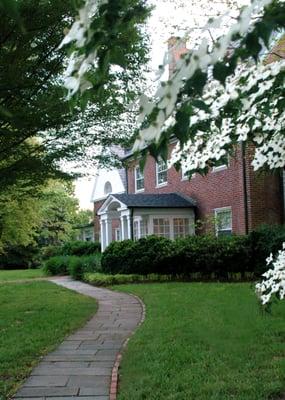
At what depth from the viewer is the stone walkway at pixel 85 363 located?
5.52 metres

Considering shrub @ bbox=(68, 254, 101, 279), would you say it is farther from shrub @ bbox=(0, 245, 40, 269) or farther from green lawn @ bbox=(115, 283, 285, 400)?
shrub @ bbox=(0, 245, 40, 269)

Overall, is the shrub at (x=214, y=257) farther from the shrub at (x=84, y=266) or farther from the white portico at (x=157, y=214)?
the white portico at (x=157, y=214)

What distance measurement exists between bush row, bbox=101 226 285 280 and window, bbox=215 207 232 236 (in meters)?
3.15

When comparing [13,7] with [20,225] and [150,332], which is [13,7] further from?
[20,225]

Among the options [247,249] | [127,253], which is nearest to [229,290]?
[247,249]

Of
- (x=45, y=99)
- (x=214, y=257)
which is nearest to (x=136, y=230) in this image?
(x=214, y=257)

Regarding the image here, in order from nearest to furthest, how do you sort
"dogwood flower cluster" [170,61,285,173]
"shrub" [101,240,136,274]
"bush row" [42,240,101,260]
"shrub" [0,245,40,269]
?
1. "dogwood flower cluster" [170,61,285,173]
2. "shrub" [101,240,136,274]
3. "bush row" [42,240,101,260]
4. "shrub" [0,245,40,269]

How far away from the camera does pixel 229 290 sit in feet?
46.3

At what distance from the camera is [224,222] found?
2203 centimetres

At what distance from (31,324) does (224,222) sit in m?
13.1

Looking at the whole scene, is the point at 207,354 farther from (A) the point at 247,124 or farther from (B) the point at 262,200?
(B) the point at 262,200

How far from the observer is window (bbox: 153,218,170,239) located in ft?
80.2

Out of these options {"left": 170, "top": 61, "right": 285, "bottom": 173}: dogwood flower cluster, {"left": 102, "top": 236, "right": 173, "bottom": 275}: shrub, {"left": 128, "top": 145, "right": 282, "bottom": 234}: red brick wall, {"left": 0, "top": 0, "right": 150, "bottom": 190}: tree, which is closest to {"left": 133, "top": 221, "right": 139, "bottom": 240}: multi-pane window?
{"left": 128, "top": 145, "right": 282, "bottom": 234}: red brick wall

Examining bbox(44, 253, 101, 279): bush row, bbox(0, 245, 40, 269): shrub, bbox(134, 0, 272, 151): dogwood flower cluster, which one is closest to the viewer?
bbox(134, 0, 272, 151): dogwood flower cluster
